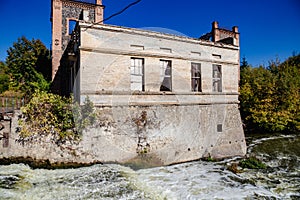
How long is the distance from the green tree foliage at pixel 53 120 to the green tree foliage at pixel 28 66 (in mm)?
9033

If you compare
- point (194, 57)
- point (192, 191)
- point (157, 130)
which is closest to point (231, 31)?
point (194, 57)

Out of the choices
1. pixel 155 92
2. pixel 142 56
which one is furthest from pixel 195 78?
pixel 142 56

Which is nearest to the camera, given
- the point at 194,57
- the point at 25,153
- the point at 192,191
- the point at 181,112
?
the point at 192,191

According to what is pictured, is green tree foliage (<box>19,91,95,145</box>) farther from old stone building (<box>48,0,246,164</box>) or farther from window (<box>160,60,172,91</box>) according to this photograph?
window (<box>160,60,172,91</box>)

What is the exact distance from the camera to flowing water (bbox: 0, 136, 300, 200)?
5734 millimetres

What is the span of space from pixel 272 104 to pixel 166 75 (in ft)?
44.6

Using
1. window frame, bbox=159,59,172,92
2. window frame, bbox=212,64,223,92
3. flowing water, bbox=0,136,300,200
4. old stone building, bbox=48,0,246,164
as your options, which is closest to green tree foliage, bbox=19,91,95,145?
old stone building, bbox=48,0,246,164

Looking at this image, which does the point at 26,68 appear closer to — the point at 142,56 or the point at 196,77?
the point at 142,56

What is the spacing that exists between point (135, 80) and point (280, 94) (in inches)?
631

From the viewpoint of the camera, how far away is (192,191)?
21.4 feet

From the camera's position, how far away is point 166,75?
1008cm

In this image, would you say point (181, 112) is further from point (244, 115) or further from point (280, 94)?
point (280, 94)

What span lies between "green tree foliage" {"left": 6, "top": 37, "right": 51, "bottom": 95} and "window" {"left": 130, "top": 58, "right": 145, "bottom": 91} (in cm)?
969

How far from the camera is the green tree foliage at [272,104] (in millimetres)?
17812
